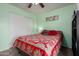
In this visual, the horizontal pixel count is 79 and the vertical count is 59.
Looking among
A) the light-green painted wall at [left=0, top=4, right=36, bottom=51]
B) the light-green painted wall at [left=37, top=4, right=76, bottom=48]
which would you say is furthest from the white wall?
the light-green painted wall at [left=37, top=4, right=76, bottom=48]

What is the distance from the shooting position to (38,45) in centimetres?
130

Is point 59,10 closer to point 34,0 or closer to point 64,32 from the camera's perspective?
point 64,32

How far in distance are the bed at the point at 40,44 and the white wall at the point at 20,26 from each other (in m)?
0.11

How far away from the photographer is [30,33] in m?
1.38

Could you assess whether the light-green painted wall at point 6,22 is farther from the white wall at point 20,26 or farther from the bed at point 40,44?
the bed at point 40,44

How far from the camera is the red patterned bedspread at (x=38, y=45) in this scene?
1.21 meters

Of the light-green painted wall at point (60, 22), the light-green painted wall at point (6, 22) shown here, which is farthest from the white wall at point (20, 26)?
the light-green painted wall at point (60, 22)

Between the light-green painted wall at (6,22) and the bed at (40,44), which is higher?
the light-green painted wall at (6,22)

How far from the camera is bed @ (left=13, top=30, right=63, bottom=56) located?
3.99ft

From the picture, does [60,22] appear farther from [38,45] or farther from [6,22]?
[6,22]

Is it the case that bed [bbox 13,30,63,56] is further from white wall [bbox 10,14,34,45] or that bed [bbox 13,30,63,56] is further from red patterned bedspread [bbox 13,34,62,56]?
white wall [bbox 10,14,34,45]

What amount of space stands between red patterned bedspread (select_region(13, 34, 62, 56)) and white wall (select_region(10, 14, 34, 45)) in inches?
4.5

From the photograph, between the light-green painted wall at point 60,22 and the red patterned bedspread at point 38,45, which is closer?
the red patterned bedspread at point 38,45

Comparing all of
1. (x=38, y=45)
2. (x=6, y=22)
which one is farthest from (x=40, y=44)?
(x=6, y=22)
